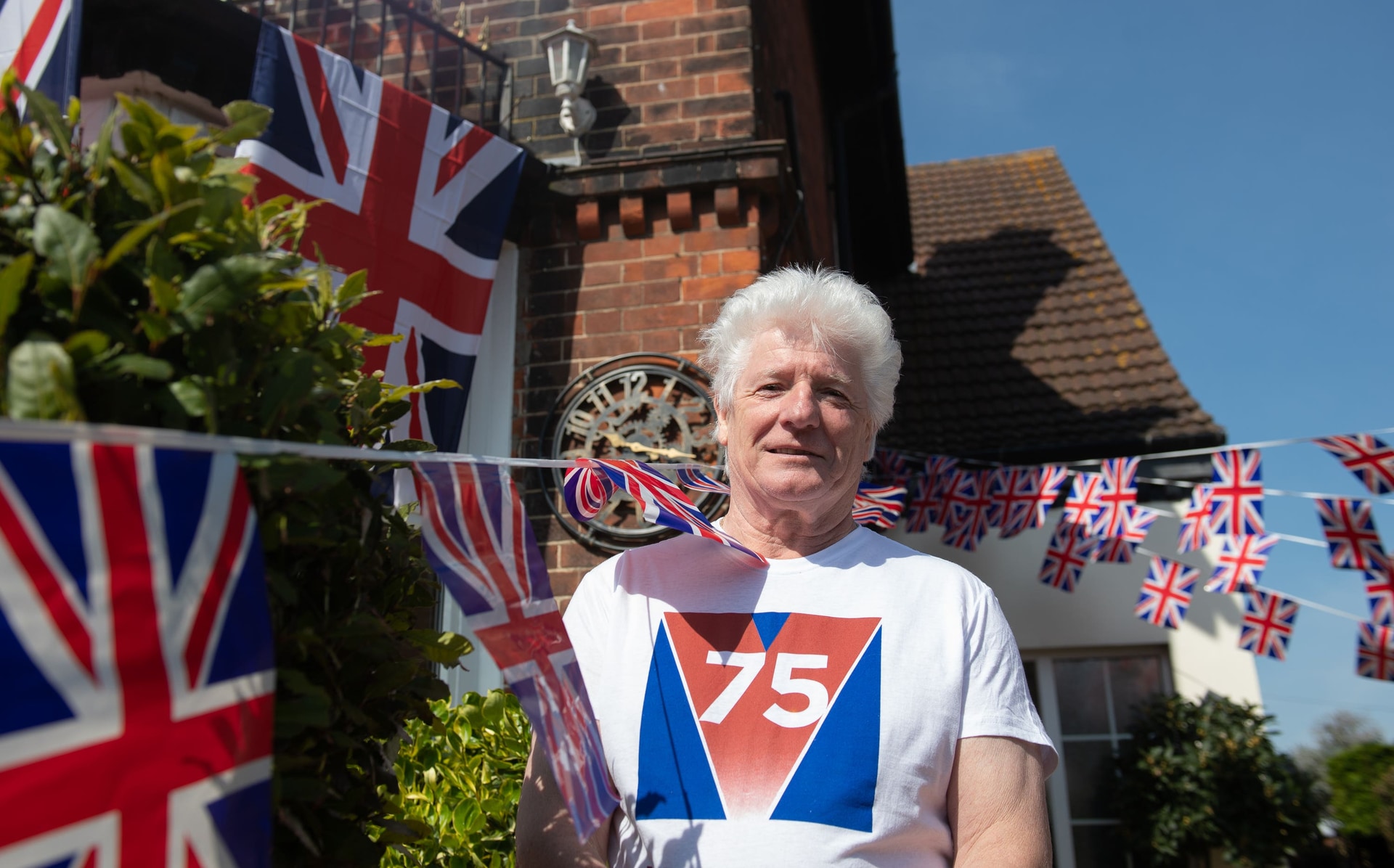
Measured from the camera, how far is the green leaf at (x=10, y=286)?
0.96 meters

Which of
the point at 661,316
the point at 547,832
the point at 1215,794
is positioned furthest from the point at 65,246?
the point at 1215,794

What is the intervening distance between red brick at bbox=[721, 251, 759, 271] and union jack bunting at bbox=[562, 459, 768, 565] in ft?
6.77

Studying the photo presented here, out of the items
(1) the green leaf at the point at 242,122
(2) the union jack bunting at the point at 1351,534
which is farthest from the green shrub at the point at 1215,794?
(1) the green leaf at the point at 242,122

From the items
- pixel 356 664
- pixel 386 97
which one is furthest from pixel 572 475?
pixel 386 97

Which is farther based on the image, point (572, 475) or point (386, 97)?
point (386, 97)

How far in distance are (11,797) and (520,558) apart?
2.74 feet

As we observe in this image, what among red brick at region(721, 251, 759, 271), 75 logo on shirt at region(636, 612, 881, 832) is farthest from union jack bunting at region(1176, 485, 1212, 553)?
75 logo on shirt at region(636, 612, 881, 832)

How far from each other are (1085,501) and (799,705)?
5.04m

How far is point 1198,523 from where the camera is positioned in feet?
18.9

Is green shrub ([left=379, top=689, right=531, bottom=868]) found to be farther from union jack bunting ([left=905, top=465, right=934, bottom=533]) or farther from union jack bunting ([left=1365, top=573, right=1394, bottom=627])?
union jack bunting ([left=1365, top=573, right=1394, bottom=627])

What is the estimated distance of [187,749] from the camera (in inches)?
37.9

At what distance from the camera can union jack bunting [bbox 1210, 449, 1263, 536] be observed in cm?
548

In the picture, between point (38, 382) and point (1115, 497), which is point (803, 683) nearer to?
point (38, 382)

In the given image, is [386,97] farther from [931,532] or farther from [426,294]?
[931,532]
